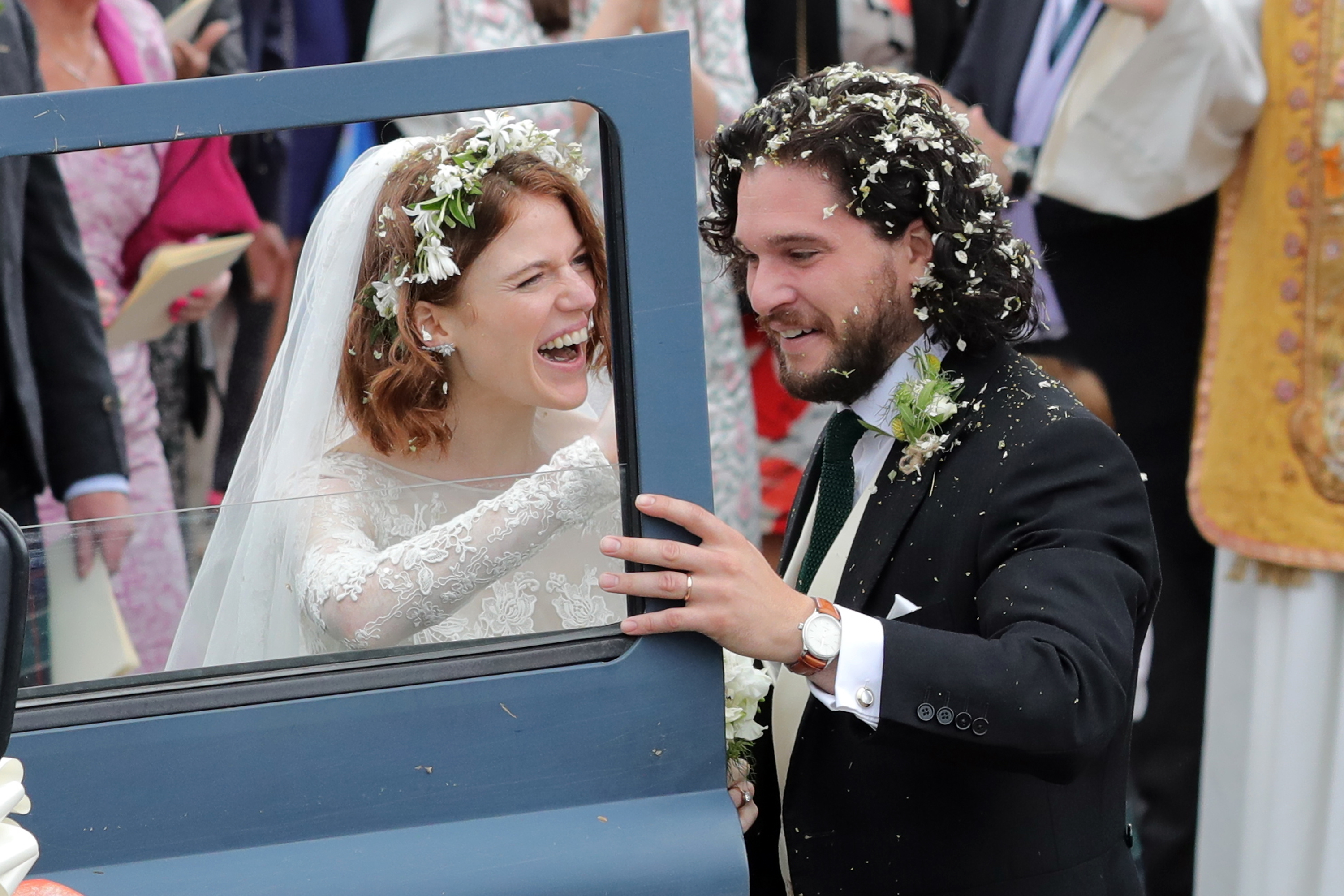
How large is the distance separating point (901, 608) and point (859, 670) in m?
0.20

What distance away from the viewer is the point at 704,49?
3.17 metres

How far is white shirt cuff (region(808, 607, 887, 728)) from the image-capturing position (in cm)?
151

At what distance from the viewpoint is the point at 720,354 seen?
3232mm

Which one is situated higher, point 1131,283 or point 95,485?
point 1131,283

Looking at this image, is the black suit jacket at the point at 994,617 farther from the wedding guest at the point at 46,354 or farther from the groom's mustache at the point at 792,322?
the wedding guest at the point at 46,354

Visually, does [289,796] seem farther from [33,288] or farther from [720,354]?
[720,354]

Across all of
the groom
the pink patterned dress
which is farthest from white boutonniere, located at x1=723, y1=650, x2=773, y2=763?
the pink patterned dress

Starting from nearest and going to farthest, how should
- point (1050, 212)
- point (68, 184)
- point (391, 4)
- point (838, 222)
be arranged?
point (838, 222) → point (68, 184) → point (391, 4) → point (1050, 212)

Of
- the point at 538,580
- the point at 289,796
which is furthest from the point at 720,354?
the point at 289,796

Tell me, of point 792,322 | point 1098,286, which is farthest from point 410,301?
point 1098,286

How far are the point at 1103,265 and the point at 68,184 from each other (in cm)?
240

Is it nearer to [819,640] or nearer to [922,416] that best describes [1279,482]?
[922,416]

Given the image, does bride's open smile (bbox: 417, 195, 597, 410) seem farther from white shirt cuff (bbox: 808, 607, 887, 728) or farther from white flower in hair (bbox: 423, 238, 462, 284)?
white shirt cuff (bbox: 808, 607, 887, 728)

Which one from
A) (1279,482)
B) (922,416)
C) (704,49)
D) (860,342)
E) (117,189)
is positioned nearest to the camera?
(922,416)
